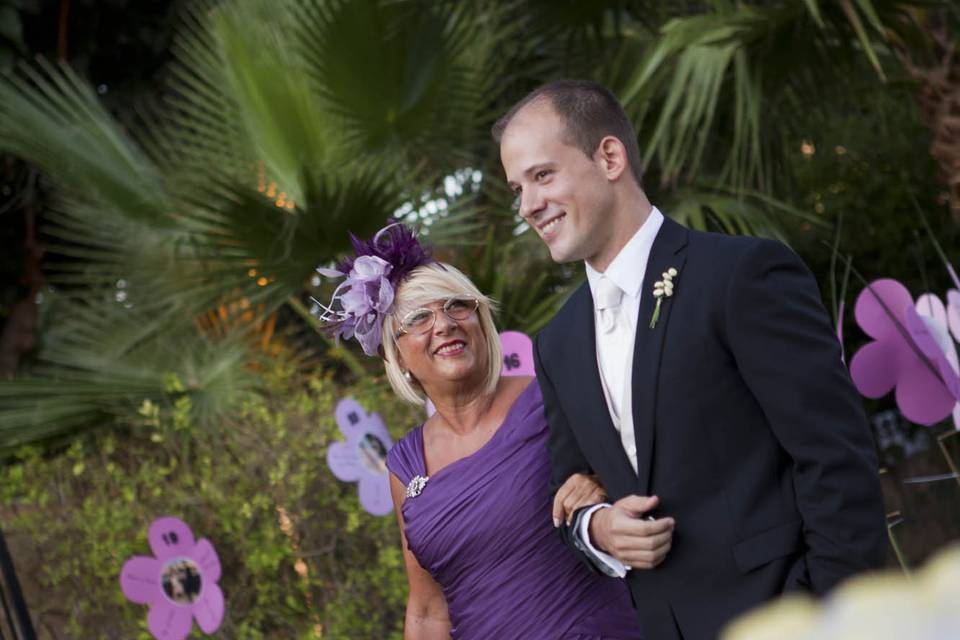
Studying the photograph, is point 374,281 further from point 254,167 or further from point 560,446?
point 254,167

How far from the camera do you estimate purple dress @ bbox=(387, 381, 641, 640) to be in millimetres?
2846

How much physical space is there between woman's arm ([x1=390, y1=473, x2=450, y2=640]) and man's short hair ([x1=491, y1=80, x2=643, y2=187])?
4.16 ft

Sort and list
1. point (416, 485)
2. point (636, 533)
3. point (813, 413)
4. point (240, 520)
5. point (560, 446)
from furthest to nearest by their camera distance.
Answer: point (240, 520)
point (416, 485)
point (560, 446)
point (636, 533)
point (813, 413)

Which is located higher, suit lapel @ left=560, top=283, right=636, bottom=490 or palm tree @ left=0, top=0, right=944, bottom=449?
palm tree @ left=0, top=0, right=944, bottom=449

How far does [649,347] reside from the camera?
196 cm

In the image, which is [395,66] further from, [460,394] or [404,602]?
[460,394]

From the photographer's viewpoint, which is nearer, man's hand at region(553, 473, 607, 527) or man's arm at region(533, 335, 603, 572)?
man's hand at region(553, 473, 607, 527)

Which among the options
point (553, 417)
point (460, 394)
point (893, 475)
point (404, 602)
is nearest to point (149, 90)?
point (404, 602)

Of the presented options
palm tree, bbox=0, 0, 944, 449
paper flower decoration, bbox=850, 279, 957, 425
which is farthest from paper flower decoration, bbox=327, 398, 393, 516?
paper flower decoration, bbox=850, 279, 957, 425

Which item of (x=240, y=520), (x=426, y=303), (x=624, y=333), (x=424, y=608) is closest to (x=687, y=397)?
(x=624, y=333)

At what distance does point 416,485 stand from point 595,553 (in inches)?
37.4

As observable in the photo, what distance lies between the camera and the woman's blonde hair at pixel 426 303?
2914mm

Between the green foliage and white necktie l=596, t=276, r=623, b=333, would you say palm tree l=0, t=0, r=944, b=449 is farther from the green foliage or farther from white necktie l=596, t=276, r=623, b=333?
white necktie l=596, t=276, r=623, b=333

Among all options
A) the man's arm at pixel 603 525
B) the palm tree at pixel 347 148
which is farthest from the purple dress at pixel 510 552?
the palm tree at pixel 347 148
